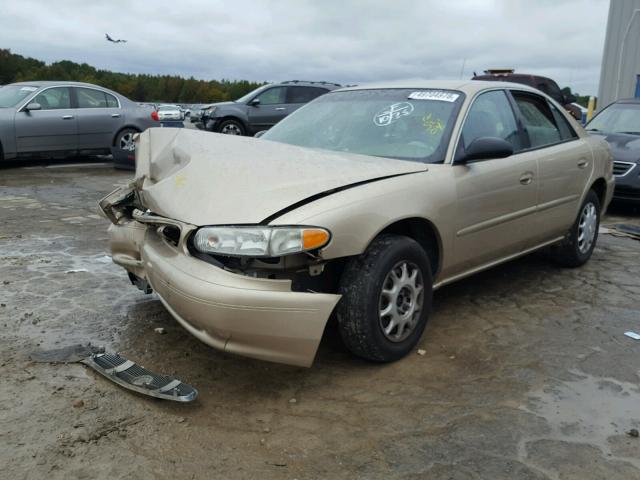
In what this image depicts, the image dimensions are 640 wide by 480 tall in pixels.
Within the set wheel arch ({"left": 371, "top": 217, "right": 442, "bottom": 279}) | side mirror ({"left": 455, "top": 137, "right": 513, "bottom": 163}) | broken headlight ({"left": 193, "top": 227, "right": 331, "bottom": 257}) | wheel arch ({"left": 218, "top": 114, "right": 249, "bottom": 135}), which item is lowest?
wheel arch ({"left": 371, "top": 217, "right": 442, "bottom": 279})

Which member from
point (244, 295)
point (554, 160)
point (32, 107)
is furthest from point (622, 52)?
point (244, 295)

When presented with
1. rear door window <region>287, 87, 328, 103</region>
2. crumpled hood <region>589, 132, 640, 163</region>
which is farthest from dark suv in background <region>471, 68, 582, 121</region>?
crumpled hood <region>589, 132, 640, 163</region>

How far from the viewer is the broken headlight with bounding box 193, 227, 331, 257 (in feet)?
9.00

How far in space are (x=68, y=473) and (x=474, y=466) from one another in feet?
5.08

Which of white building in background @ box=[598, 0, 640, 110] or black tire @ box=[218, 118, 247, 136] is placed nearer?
black tire @ box=[218, 118, 247, 136]

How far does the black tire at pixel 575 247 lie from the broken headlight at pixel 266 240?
117 inches

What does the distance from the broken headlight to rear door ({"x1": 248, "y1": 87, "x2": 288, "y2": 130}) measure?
11601mm

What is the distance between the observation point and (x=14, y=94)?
35.7ft

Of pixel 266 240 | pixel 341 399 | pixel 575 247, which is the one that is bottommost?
pixel 341 399

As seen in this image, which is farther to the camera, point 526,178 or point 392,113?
point 526,178

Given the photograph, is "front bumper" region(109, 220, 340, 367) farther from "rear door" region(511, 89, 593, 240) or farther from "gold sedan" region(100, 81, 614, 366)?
"rear door" region(511, 89, 593, 240)

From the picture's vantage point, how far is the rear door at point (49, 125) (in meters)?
10.6

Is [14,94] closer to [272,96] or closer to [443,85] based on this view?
[272,96]

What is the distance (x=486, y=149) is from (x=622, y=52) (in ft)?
49.0
